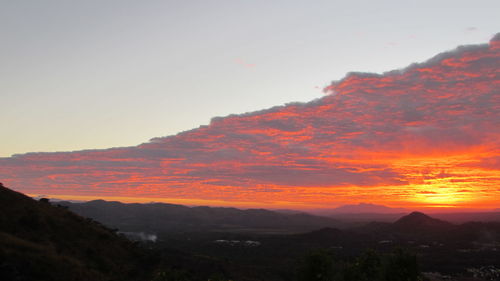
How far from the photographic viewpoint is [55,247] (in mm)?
61188

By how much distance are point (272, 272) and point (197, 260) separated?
26931 millimetres

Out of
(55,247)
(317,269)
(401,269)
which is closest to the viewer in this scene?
(55,247)

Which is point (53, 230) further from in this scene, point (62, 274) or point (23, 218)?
point (62, 274)

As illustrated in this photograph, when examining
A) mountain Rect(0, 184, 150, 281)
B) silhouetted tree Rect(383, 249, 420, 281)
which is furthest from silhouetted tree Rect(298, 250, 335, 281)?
mountain Rect(0, 184, 150, 281)

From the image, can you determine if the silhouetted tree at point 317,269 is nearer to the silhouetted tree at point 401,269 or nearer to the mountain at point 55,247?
the silhouetted tree at point 401,269

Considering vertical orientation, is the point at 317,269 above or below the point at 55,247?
below

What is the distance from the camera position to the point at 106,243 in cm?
7575

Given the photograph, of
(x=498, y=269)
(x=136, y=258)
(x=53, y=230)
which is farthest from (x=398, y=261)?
(x=498, y=269)

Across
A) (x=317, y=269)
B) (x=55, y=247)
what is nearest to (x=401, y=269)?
(x=317, y=269)

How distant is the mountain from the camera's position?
4803 cm

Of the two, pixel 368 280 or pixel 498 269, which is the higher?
pixel 368 280

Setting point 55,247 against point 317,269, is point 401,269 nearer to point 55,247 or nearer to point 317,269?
point 317,269

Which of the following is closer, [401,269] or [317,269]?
[401,269]

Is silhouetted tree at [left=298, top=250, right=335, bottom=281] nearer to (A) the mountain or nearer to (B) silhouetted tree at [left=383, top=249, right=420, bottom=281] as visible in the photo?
(B) silhouetted tree at [left=383, top=249, right=420, bottom=281]
